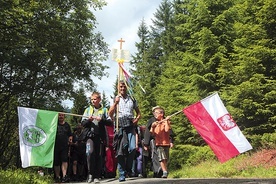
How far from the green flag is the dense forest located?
485 centimetres

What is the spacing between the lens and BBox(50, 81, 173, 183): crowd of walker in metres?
8.71

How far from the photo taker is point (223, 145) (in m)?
8.69

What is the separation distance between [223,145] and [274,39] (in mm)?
11861

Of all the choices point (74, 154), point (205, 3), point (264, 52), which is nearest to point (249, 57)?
point (264, 52)

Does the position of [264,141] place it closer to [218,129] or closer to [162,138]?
[162,138]

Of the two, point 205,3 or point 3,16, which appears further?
point 205,3

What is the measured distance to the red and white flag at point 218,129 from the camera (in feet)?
28.2

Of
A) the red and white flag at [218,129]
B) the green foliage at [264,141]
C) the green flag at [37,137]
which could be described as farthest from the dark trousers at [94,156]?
the green foliage at [264,141]

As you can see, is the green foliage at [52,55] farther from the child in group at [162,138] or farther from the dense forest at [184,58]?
the child in group at [162,138]

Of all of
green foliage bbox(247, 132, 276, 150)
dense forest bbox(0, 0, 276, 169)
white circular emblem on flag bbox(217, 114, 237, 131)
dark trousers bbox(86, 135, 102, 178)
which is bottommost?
dark trousers bbox(86, 135, 102, 178)

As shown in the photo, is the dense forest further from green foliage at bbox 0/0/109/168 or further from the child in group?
the child in group

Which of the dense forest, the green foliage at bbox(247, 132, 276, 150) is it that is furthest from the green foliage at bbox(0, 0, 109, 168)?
the green foliage at bbox(247, 132, 276, 150)

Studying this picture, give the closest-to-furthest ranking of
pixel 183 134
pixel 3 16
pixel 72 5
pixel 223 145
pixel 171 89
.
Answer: pixel 223 145
pixel 3 16
pixel 72 5
pixel 183 134
pixel 171 89

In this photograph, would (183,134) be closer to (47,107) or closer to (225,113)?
(47,107)
